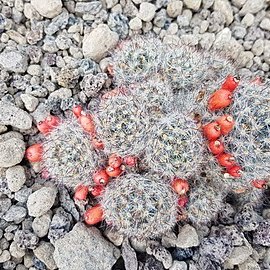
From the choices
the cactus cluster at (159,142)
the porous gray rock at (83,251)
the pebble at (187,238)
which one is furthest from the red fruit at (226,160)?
the porous gray rock at (83,251)

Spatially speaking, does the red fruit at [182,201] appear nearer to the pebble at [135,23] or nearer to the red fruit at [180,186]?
Answer: the red fruit at [180,186]

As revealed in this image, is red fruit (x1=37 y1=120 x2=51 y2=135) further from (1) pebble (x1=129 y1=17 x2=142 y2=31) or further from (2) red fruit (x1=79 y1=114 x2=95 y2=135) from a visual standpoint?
(1) pebble (x1=129 y1=17 x2=142 y2=31)

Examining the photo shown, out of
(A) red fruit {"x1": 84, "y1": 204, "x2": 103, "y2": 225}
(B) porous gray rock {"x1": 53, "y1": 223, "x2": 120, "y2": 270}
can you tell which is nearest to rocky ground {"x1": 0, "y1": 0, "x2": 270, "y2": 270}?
(B) porous gray rock {"x1": 53, "y1": 223, "x2": 120, "y2": 270}

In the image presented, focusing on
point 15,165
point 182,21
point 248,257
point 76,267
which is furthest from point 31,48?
point 248,257

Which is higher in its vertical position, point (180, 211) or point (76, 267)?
point (180, 211)

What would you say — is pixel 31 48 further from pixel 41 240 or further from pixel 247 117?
pixel 247 117

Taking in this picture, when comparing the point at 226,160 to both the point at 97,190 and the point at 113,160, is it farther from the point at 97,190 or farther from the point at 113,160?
the point at 97,190
